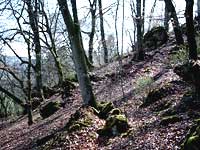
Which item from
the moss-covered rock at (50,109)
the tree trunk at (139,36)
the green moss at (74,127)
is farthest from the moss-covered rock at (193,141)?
the tree trunk at (139,36)

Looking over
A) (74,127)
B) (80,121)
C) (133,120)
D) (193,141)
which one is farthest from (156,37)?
(193,141)

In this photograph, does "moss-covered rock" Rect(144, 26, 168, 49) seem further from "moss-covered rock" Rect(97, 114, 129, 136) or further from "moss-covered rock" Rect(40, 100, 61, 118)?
"moss-covered rock" Rect(97, 114, 129, 136)

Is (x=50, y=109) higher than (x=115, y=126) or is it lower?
lower

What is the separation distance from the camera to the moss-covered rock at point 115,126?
12898mm

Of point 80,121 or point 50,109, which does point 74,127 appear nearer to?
point 80,121

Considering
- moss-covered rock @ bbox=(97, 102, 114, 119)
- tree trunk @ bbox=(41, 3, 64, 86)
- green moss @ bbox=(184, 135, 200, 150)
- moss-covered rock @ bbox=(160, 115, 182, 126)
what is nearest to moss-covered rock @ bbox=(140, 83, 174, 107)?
moss-covered rock @ bbox=(97, 102, 114, 119)

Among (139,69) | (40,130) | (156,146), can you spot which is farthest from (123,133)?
(139,69)

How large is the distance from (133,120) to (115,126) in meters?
1.16

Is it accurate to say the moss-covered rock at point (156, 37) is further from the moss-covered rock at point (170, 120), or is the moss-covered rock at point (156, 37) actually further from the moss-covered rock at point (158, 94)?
the moss-covered rock at point (170, 120)

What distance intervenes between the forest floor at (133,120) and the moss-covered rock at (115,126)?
249 millimetres

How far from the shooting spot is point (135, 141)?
11.1 metres

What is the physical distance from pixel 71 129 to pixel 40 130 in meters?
5.96

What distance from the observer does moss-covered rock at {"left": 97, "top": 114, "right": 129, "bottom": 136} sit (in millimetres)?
12898

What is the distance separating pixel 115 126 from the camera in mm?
12984
